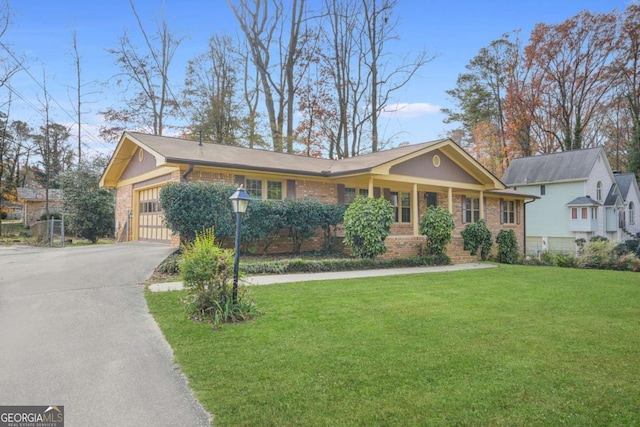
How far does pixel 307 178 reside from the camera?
14438 millimetres

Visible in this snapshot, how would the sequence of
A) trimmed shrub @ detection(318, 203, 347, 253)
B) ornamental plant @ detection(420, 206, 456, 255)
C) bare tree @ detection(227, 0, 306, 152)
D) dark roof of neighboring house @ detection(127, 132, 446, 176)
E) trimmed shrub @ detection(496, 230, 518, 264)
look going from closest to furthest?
dark roof of neighboring house @ detection(127, 132, 446, 176) → trimmed shrub @ detection(318, 203, 347, 253) → ornamental plant @ detection(420, 206, 456, 255) → trimmed shrub @ detection(496, 230, 518, 264) → bare tree @ detection(227, 0, 306, 152)

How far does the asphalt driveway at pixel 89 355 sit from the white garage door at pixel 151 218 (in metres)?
6.10

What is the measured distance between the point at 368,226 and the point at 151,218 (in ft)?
27.7

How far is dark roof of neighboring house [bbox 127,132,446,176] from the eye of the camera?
1202 centimetres

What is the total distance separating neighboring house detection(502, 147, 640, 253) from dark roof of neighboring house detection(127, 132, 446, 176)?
14648 mm

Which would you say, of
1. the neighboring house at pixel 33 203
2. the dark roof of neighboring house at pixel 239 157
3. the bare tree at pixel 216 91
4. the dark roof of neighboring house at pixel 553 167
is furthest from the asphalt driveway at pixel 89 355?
the neighboring house at pixel 33 203

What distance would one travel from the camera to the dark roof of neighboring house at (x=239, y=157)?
12016 mm

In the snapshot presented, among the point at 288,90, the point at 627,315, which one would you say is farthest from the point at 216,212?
the point at 288,90

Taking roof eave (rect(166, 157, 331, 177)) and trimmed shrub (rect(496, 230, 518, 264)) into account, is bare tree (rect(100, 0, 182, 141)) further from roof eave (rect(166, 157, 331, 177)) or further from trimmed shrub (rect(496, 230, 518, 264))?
trimmed shrub (rect(496, 230, 518, 264))

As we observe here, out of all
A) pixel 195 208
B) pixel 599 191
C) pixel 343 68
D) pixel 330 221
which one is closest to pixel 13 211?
pixel 343 68

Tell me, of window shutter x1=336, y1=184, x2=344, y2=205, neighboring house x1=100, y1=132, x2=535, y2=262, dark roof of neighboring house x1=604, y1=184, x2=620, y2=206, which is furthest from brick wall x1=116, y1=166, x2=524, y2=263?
dark roof of neighboring house x1=604, y1=184, x2=620, y2=206

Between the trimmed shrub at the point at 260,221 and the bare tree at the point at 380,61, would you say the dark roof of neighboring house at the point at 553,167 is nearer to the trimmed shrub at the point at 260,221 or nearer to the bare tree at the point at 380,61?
the bare tree at the point at 380,61

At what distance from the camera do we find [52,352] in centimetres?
414

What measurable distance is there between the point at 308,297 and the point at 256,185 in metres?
7.25
